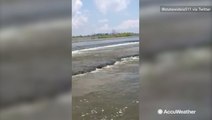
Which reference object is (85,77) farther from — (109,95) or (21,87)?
(21,87)

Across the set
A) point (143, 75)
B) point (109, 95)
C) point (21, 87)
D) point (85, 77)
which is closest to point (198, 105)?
point (143, 75)

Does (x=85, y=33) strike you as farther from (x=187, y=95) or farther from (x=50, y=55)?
(x=187, y=95)

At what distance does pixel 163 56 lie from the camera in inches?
65.9

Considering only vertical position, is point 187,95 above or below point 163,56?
below

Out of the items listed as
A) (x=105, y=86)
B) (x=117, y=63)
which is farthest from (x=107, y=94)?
(x=117, y=63)

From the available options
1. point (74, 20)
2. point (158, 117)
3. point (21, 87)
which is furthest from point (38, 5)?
point (158, 117)

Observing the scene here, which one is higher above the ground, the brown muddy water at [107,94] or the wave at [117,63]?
the wave at [117,63]

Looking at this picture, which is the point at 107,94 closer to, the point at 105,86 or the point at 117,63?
the point at 105,86

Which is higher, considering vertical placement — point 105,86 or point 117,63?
point 117,63

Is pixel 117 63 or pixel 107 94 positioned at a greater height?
pixel 117 63

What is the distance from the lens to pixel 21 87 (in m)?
1.66

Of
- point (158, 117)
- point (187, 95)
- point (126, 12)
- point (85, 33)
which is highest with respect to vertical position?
point (126, 12)

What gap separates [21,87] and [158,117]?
2.30ft

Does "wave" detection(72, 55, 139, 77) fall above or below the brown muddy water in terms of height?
above
